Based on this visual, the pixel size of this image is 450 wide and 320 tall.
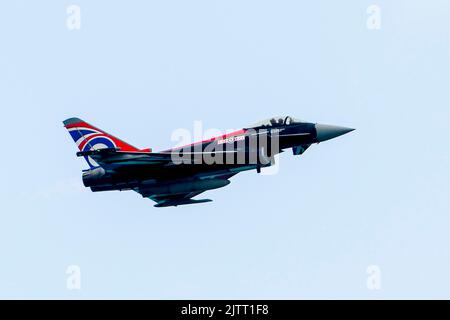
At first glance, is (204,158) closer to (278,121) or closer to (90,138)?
(278,121)

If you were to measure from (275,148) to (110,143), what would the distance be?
752 cm

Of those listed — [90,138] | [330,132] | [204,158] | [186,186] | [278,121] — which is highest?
[278,121]

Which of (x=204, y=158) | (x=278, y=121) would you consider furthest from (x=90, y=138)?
(x=278, y=121)

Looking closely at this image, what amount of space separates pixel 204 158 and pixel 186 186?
205 centimetres

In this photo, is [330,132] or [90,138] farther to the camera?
[90,138]

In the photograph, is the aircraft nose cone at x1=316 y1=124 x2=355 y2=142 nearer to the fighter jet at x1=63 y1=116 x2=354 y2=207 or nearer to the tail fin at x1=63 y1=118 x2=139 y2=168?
the fighter jet at x1=63 y1=116 x2=354 y2=207

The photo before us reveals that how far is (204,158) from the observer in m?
36.8

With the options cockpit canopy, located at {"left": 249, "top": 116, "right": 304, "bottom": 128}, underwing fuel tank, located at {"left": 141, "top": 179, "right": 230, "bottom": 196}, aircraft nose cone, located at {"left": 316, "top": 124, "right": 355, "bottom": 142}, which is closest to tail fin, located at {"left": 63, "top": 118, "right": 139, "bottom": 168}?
underwing fuel tank, located at {"left": 141, "top": 179, "right": 230, "bottom": 196}

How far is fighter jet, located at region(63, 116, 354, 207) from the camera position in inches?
1441

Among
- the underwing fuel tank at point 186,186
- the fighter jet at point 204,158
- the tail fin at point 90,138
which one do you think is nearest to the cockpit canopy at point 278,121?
the fighter jet at point 204,158

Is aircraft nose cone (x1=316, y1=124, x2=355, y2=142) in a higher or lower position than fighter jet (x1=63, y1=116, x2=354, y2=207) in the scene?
higher

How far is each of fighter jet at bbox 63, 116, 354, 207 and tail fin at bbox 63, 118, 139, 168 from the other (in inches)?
30.9
